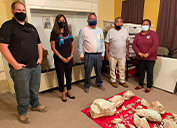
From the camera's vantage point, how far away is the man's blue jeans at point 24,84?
159cm

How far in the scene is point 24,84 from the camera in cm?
162

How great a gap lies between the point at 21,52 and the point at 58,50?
0.60 metres

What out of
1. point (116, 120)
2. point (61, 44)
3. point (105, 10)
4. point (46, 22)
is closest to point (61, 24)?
point (61, 44)

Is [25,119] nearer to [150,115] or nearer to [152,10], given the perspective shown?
[150,115]

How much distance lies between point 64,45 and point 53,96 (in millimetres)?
1043

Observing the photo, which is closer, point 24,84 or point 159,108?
point 24,84

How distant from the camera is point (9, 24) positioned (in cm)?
145

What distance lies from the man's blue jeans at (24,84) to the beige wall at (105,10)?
7.60 feet

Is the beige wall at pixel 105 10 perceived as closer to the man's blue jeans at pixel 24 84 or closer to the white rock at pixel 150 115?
the man's blue jeans at pixel 24 84

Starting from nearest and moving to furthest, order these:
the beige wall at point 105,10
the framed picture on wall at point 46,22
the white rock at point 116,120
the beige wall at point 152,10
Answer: the white rock at point 116,120 → the framed picture on wall at point 46,22 → the beige wall at point 152,10 → the beige wall at point 105,10

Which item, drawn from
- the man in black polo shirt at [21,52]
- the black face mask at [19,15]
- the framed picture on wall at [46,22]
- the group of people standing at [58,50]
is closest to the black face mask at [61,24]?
the group of people standing at [58,50]

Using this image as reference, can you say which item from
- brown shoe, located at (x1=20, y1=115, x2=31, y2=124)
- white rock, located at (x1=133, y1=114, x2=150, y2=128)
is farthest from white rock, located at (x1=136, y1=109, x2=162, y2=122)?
brown shoe, located at (x1=20, y1=115, x2=31, y2=124)

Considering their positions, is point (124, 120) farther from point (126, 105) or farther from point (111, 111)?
point (126, 105)

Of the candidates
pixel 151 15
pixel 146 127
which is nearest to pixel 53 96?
pixel 146 127
